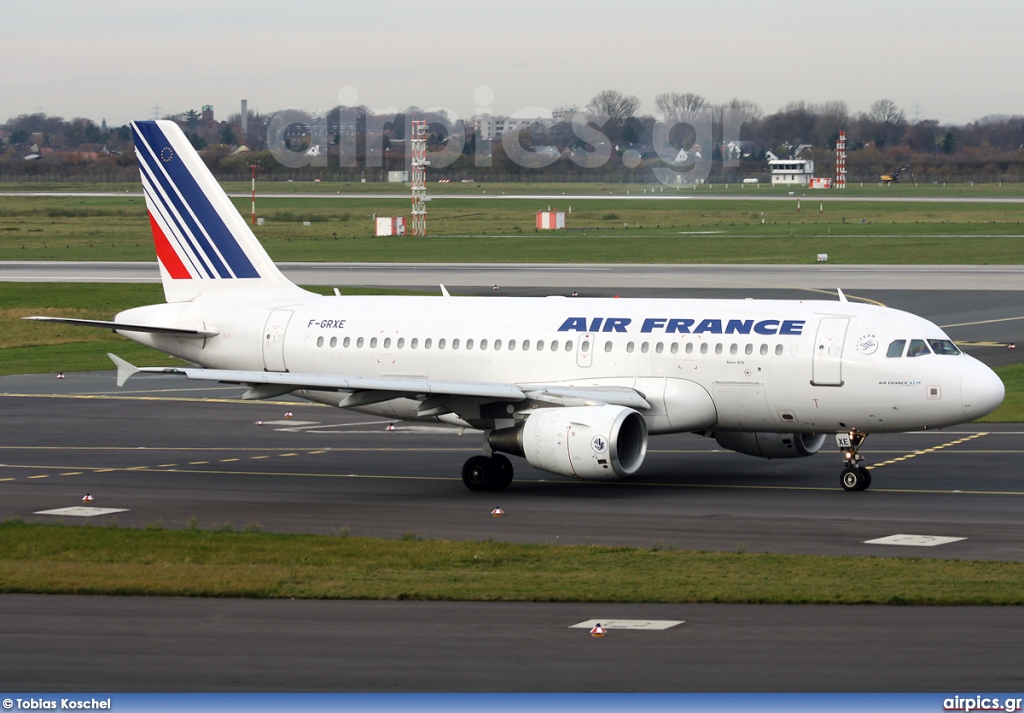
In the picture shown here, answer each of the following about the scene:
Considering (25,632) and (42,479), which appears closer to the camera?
(25,632)

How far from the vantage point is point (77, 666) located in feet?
60.4

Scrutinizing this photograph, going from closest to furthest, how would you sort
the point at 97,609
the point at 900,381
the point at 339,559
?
the point at 97,609
the point at 339,559
the point at 900,381

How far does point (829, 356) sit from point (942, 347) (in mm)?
2681

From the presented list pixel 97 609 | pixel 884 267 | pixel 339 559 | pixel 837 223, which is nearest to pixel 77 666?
pixel 97 609

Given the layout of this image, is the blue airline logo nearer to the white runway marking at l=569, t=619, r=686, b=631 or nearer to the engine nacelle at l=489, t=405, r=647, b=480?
the engine nacelle at l=489, t=405, r=647, b=480

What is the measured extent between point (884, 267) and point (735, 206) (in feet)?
302

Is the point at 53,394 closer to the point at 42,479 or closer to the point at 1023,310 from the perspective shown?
the point at 42,479

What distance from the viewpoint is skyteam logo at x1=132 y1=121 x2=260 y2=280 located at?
137ft

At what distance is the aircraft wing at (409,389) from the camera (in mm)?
34219

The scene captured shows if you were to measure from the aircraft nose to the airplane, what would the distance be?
5 cm

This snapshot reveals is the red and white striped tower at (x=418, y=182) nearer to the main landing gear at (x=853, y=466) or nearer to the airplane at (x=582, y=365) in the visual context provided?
the airplane at (x=582, y=365)

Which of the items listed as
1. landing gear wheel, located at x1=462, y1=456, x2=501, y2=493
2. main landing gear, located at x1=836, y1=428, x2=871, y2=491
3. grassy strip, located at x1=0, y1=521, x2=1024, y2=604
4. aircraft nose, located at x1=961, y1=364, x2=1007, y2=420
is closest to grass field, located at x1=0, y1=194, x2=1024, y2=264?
main landing gear, located at x1=836, y1=428, x2=871, y2=491

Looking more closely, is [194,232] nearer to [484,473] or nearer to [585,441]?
[484,473]
